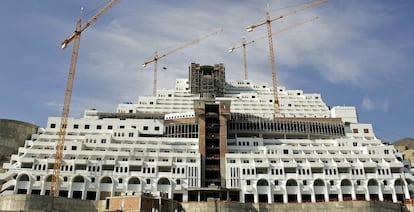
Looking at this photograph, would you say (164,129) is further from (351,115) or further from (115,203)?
(351,115)

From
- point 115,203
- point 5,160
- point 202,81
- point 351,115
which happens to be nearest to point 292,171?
point 351,115

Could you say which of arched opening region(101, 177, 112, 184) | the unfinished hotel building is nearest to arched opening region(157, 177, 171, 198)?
the unfinished hotel building

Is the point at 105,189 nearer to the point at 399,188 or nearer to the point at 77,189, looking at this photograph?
the point at 77,189

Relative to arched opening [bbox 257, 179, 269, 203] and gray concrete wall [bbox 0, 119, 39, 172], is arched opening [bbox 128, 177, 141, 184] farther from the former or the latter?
gray concrete wall [bbox 0, 119, 39, 172]

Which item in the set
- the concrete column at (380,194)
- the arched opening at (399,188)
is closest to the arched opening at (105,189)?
the concrete column at (380,194)

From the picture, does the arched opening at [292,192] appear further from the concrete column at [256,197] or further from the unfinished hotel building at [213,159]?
the concrete column at [256,197]

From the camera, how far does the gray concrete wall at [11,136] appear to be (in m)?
107

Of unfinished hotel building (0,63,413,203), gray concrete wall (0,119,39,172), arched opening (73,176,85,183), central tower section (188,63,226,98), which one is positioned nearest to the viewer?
unfinished hotel building (0,63,413,203)

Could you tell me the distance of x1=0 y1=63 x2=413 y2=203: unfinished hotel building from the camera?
96500 millimetres

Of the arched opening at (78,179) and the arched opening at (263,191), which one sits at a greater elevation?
the arched opening at (78,179)

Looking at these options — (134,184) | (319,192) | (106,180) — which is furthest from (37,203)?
(319,192)

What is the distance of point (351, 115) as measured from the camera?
132500 mm

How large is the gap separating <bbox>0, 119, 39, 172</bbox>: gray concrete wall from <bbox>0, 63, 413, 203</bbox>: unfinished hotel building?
4.74m

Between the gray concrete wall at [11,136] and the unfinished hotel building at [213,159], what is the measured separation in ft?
15.5
